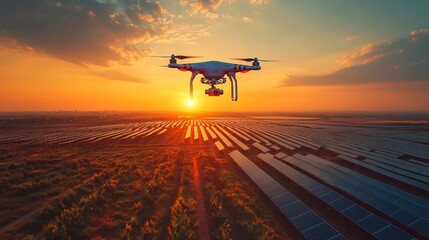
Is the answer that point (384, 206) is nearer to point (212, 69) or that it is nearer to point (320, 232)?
point (320, 232)

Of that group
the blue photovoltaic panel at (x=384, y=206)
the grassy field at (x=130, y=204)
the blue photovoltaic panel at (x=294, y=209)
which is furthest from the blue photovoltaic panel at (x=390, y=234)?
the grassy field at (x=130, y=204)

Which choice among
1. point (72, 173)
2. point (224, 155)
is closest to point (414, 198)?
point (224, 155)

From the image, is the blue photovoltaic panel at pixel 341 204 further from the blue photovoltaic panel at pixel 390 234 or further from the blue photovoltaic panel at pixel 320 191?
the blue photovoltaic panel at pixel 390 234

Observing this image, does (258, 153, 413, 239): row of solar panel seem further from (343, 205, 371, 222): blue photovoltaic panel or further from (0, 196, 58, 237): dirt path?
(0, 196, 58, 237): dirt path

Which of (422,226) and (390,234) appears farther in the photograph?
(422,226)

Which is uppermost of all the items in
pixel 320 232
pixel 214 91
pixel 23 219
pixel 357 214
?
pixel 214 91

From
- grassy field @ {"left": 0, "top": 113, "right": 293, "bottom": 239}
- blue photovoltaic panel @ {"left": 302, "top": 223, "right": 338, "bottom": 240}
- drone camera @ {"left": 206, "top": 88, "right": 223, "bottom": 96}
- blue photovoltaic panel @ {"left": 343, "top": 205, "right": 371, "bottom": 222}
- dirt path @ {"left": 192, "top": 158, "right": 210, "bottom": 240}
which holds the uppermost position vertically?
drone camera @ {"left": 206, "top": 88, "right": 223, "bottom": 96}

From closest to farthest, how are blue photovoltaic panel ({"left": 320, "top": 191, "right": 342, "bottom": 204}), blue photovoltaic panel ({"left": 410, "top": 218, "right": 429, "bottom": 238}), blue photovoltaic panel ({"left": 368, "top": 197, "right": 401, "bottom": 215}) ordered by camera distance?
blue photovoltaic panel ({"left": 410, "top": 218, "right": 429, "bottom": 238}) < blue photovoltaic panel ({"left": 368, "top": 197, "right": 401, "bottom": 215}) < blue photovoltaic panel ({"left": 320, "top": 191, "right": 342, "bottom": 204})

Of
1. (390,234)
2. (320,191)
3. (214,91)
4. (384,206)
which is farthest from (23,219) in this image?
(384,206)

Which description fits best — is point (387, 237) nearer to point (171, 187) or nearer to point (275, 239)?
point (275, 239)

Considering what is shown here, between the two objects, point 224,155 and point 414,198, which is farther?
point 224,155

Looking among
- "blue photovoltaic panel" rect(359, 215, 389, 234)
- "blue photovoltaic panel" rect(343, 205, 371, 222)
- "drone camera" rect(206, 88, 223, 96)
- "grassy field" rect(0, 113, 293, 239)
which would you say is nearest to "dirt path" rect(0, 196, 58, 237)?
"grassy field" rect(0, 113, 293, 239)
